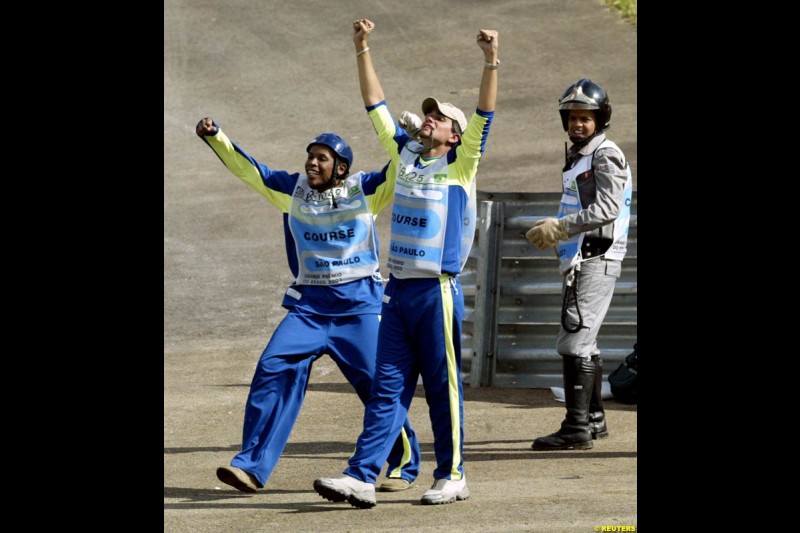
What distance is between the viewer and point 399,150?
7.30 meters

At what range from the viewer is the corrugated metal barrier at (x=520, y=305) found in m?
10.3

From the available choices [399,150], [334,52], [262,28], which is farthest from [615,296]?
[262,28]

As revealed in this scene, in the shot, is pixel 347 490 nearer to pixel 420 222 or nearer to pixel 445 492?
pixel 445 492

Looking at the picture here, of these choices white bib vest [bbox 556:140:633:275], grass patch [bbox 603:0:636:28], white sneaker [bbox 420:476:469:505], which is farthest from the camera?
grass patch [bbox 603:0:636:28]

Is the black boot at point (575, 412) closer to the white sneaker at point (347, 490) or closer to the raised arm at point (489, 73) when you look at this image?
the white sneaker at point (347, 490)

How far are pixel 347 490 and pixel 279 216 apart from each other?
10946 millimetres

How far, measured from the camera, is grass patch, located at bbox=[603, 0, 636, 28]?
2498 cm

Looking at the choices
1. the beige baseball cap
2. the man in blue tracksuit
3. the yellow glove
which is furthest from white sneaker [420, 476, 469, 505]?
the beige baseball cap

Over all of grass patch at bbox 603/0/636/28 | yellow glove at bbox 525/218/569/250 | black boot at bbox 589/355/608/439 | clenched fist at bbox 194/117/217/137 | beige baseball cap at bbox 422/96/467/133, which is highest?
grass patch at bbox 603/0/636/28

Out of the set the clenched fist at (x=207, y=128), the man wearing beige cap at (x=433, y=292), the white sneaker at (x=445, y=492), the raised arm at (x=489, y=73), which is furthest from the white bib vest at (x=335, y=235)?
the white sneaker at (x=445, y=492)

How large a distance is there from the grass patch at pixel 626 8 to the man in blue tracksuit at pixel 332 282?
18081 millimetres

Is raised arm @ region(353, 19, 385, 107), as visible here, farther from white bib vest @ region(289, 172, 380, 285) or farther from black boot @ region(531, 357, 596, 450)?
black boot @ region(531, 357, 596, 450)

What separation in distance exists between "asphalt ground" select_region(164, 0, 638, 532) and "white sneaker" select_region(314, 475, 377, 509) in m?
0.08
